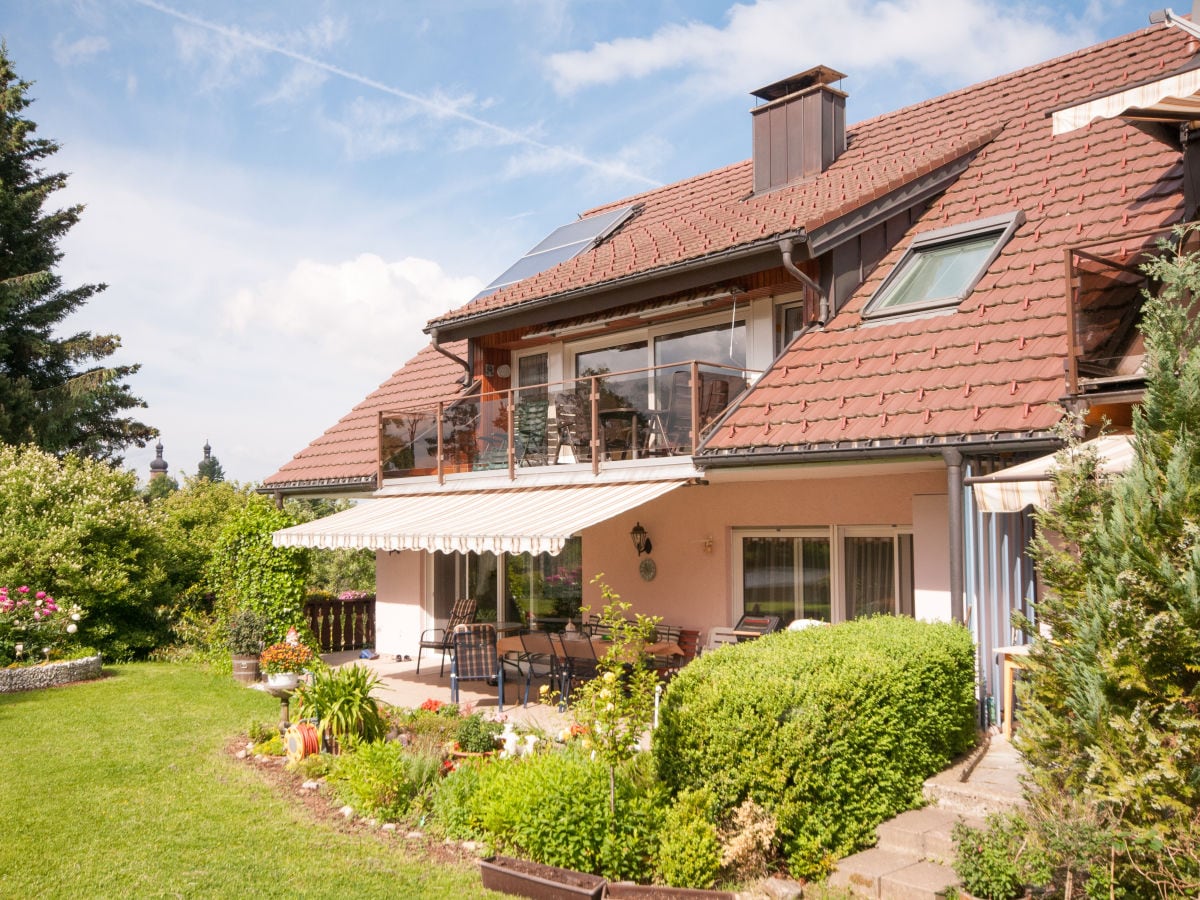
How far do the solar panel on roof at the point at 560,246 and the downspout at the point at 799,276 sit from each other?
21.5 feet

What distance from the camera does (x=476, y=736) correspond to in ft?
35.0

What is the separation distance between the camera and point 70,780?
418 inches

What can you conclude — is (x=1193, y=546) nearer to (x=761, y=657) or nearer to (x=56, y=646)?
(x=761, y=657)

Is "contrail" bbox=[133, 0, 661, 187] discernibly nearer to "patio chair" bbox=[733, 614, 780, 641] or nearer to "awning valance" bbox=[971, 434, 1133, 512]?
"patio chair" bbox=[733, 614, 780, 641]

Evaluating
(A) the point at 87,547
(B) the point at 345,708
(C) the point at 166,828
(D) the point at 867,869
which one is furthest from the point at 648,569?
(A) the point at 87,547

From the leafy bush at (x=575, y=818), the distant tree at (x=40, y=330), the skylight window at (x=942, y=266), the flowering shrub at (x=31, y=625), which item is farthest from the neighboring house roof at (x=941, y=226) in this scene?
the distant tree at (x=40, y=330)

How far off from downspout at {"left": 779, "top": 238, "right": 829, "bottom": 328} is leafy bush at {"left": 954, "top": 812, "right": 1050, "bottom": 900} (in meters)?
8.16

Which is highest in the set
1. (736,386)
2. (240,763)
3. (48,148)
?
(48,148)

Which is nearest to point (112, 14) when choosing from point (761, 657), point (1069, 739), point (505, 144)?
point (505, 144)

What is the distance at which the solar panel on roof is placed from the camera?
1994 centimetres

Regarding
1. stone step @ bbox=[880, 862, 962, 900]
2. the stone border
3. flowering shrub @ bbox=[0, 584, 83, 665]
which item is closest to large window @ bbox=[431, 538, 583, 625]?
the stone border

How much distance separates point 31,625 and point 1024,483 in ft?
57.4

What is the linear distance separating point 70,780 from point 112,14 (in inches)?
594

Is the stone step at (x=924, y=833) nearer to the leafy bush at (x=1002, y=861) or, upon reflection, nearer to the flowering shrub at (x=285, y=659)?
the leafy bush at (x=1002, y=861)
